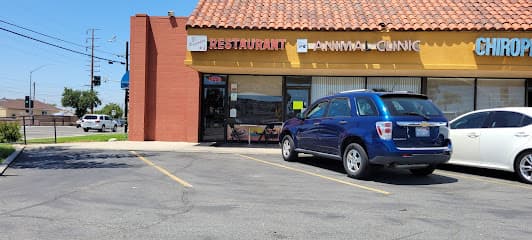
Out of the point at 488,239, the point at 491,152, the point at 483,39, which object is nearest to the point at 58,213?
the point at 488,239

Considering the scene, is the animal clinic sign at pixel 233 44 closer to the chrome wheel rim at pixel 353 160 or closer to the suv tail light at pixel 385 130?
the chrome wheel rim at pixel 353 160

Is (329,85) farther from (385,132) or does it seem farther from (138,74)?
(385,132)

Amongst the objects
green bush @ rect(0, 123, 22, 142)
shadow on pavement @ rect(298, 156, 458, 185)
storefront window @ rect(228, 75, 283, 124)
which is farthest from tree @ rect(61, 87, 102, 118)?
shadow on pavement @ rect(298, 156, 458, 185)

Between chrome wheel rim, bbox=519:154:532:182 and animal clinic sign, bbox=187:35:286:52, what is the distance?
7762 millimetres

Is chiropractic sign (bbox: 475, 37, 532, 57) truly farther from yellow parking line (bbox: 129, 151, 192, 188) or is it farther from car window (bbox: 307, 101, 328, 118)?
yellow parking line (bbox: 129, 151, 192, 188)

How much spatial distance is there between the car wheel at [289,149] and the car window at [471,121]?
3.81m

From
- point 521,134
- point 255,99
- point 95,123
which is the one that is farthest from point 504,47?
point 95,123

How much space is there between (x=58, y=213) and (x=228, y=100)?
10.8 metres

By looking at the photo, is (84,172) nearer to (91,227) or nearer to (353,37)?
(91,227)

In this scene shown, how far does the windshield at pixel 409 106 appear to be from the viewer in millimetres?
7855

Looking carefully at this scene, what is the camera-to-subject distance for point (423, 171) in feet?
29.6

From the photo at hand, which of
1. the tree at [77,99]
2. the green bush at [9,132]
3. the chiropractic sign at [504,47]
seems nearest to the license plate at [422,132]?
the chiropractic sign at [504,47]

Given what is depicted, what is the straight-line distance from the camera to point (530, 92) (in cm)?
1541

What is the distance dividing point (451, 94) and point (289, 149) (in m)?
7.93
